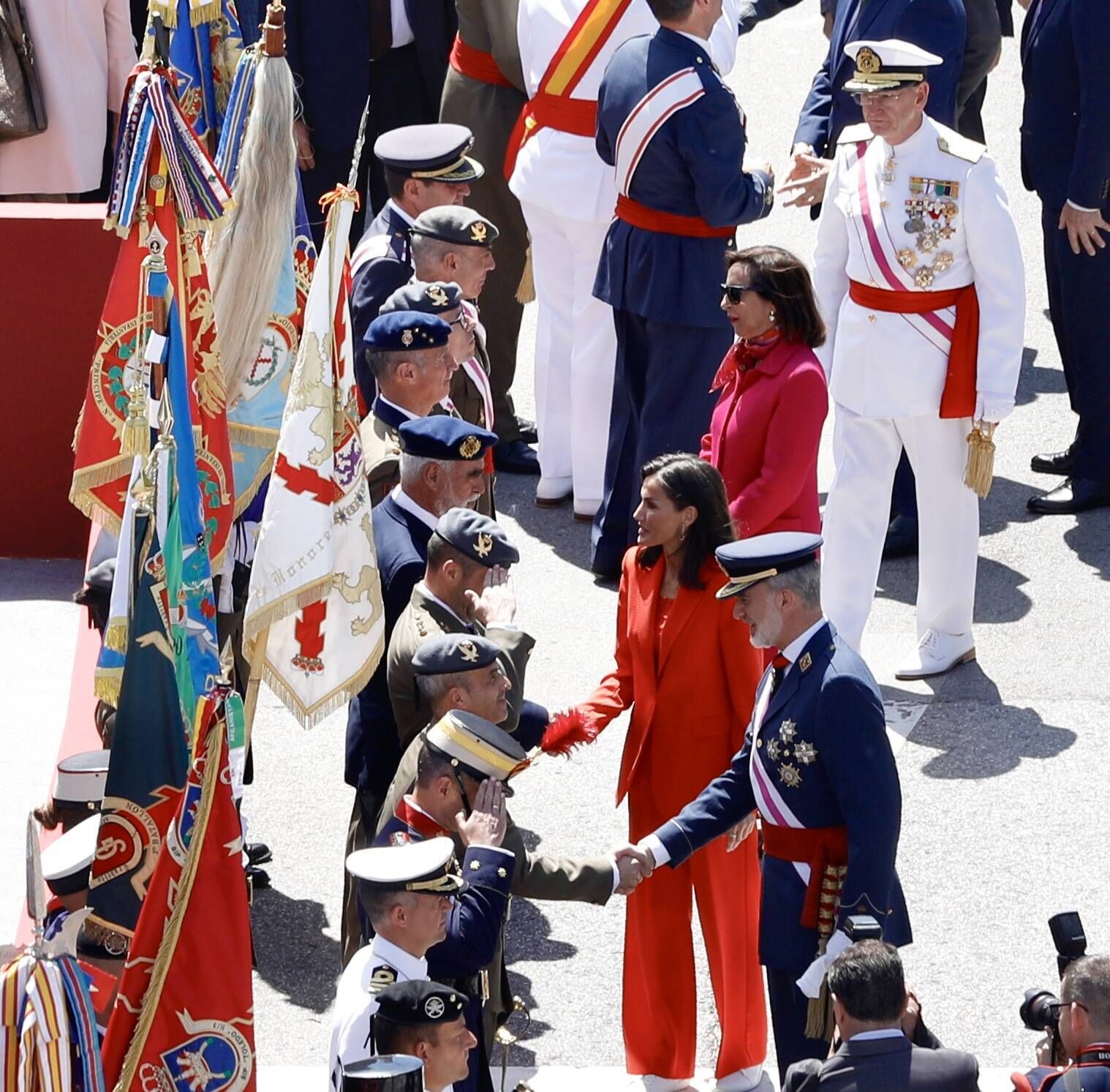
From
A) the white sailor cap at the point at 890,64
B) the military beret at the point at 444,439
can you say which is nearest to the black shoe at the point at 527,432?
the white sailor cap at the point at 890,64

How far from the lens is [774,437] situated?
7.12 m

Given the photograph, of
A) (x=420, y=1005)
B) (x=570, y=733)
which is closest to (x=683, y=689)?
(x=570, y=733)

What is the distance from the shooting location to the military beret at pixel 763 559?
5277mm

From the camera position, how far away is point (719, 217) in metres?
8.12

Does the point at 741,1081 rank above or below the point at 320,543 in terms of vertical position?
below

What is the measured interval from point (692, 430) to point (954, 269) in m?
1.39

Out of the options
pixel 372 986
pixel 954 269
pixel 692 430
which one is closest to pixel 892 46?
pixel 954 269

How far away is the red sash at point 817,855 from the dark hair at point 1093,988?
0.68 metres

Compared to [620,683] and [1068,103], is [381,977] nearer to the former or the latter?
[620,683]

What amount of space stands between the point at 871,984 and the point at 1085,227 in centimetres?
534

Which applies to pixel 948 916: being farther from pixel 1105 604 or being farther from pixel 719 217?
pixel 719 217

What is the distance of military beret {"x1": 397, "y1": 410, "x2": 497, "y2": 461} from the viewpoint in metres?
6.08

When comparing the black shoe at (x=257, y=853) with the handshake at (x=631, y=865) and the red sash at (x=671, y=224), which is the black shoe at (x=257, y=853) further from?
the red sash at (x=671, y=224)

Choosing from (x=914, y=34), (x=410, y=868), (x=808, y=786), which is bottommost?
(x=808, y=786)
